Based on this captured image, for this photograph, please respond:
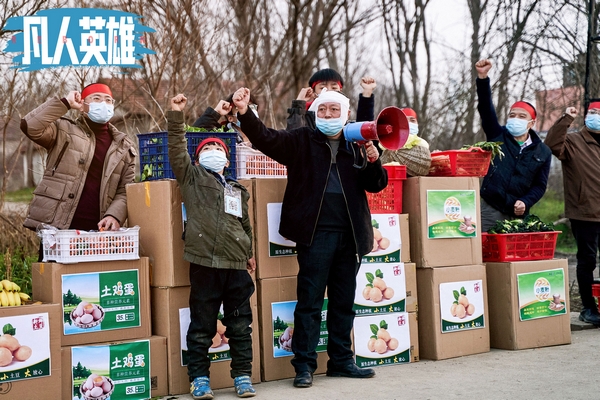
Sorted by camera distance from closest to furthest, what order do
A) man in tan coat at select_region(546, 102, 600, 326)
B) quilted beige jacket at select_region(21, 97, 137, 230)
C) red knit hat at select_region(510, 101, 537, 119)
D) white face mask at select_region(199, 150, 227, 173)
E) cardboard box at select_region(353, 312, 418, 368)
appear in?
1. white face mask at select_region(199, 150, 227, 173)
2. quilted beige jacket at select_region(21, 97, 137, 230)
3. cardboard box at select_region(353, 312, 418, 368)
4. red knit hat at select_region(510, 101, 537, 119)
5. man in tan coat at select_region(546, 102, 600, 326)

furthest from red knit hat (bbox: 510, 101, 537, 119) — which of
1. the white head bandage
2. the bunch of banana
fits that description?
the bunch of banana

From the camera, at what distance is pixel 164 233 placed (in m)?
5.44

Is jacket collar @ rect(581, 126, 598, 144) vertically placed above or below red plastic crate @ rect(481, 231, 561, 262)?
above

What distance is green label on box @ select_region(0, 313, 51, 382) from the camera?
470 centimetres

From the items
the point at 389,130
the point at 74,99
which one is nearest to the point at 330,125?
the point at 389,130

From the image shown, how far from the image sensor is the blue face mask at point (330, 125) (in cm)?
565

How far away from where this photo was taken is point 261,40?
13.0 metres

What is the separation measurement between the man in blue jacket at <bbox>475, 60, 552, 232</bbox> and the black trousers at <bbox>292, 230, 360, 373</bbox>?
88.5 inches

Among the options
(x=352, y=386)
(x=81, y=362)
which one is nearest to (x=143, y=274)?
(x=81, y=362)

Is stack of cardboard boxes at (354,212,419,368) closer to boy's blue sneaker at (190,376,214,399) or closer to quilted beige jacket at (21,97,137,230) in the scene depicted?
boy's blue sneaker at (190,376,214,399)

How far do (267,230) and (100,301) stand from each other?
1.37 metres

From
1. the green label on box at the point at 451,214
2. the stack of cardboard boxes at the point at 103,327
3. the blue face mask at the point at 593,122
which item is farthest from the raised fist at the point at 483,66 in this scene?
the stack of cardboard boxes at the point at 103,327

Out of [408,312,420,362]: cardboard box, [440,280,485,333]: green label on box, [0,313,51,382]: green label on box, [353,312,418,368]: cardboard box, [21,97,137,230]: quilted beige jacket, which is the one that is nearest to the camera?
[0,313,51,382]: green label on box

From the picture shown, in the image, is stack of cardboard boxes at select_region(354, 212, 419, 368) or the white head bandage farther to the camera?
stack of cardboard boxes at select_region(354, 212, 419, 368)
